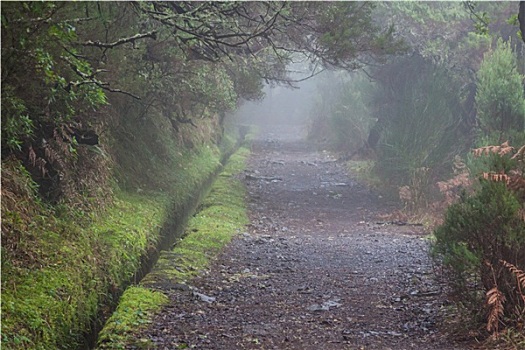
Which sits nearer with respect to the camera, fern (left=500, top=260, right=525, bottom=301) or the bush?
fern (left=500, top=260, right=525, bottom=301)

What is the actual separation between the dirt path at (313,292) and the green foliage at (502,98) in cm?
312

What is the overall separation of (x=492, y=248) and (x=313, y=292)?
2.70 metres

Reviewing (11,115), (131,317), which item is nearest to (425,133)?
(131,317)

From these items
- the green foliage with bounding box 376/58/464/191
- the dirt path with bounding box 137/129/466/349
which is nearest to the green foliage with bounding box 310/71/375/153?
the green foliage with bounding box 376/58/464/191

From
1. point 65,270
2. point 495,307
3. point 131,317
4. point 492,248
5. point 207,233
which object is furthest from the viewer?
point 207,233

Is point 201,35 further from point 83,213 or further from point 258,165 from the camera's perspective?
point 258,165

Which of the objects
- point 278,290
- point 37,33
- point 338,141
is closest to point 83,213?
point 278,290

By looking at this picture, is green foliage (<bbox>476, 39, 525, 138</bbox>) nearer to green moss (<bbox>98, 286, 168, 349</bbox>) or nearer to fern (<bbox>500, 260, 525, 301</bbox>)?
fern (<bbox>500, 260, 525, 301</bbox>)

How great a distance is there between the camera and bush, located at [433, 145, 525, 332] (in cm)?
551

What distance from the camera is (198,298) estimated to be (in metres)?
7.24

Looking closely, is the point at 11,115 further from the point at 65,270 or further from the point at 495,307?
the point at 495,307

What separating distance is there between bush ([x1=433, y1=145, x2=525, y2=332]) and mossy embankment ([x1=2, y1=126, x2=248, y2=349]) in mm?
3613

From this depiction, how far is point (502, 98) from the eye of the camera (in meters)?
14.0

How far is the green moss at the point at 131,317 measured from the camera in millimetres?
5578
